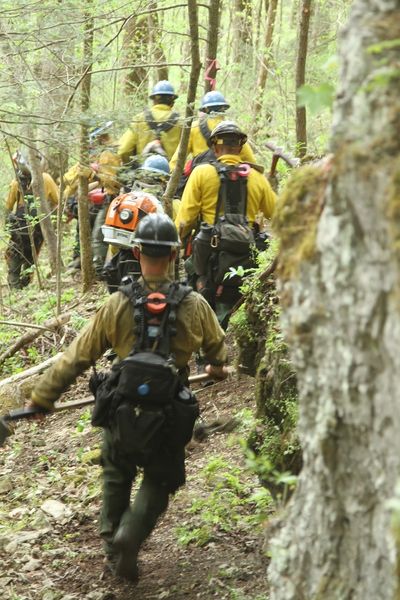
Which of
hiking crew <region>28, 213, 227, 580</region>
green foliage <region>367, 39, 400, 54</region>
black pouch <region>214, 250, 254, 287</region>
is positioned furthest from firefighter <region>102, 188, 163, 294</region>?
green foliage <region>367, 39, 400, 54</region>

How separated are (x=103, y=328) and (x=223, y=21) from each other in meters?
20.8

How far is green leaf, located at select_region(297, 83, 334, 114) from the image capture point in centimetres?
263

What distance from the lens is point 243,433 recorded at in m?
6.66

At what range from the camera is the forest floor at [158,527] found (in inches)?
202

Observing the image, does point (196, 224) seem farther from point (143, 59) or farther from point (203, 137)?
point (143, 59)

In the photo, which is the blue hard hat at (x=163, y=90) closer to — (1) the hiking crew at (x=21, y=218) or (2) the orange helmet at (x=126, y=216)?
(1) the hiking crew at (x=21, y=218)

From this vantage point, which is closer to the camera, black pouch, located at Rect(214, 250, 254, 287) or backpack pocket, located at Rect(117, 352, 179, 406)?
backpack pocket, located at Rect(117, 352, 179, 406)

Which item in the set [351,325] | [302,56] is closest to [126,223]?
[302,56]

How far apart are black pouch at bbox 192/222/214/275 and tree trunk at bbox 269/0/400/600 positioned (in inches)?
197

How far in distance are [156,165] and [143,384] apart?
5.62 metres

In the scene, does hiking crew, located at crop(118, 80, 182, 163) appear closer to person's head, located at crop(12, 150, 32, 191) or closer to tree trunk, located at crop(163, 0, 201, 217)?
tree trunk, located at crop(163, 0, 201, 217)

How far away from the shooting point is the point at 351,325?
8.32 ft

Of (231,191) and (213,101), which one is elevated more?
(213,101)

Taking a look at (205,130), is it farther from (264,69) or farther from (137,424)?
(264,69)
